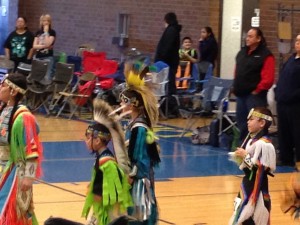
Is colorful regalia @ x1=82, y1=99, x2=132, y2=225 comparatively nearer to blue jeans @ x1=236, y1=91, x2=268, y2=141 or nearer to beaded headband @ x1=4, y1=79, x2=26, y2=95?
beaded headband @ x1=4, y1=79, x2=26, y2=95

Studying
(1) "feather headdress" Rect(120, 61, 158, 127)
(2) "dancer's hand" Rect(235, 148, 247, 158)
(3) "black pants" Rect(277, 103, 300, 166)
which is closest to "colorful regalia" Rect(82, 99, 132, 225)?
(1) "feather headdress" Rect(120, 61, 158, 127)

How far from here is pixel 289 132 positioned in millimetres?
12016

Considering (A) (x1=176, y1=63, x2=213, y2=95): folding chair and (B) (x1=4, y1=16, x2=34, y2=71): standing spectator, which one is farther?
(B) (x1=4, y1=16, x2=34, y2=71): standing spectator

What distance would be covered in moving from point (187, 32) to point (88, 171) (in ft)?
25.6

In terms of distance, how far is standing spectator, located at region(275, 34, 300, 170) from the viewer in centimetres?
1162

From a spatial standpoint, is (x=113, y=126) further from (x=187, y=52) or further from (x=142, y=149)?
(x=187, y=52)

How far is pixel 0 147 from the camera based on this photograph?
6.76 metres

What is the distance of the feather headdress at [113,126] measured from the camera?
6559mm

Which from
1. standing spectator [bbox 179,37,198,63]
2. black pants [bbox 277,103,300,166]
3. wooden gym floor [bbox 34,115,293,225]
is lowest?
wooden gym floor [bbox 34,115,293,225]

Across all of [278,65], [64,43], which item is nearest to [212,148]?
[278,65]

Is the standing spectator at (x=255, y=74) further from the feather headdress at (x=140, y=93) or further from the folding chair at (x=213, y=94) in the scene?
the feather headdress at (x=140, y=93)

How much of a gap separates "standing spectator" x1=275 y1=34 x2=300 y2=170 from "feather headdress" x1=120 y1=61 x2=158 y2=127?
461 centimetres

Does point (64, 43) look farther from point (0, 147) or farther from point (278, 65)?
point (0, 147)

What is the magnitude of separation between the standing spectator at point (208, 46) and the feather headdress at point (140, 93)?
9.99 meters
